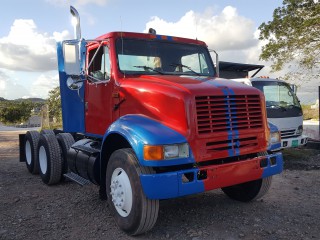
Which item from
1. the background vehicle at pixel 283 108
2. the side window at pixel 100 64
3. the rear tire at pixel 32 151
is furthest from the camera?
the background vehicle at pixel 283 108

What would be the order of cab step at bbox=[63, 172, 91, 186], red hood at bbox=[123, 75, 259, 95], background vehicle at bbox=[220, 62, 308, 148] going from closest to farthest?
1. red hood at bbox=[123, 75, 259, 95]
2. cab step at bbox=[63, 172, 91, 186]
3. background vehicle at bbox=[220, 62, 308, 148]

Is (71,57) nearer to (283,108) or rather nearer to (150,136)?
(150,136)

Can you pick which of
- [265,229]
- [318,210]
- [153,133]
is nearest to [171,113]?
[153,133]

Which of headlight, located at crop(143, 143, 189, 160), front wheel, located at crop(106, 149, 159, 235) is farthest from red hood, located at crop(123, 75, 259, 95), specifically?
front wheel, located at crop(106, 149, 159, 235)

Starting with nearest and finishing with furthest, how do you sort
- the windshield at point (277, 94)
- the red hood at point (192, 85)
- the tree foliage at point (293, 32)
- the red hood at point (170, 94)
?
1. the red hood at point (170, 94)
2. the red hood at point (192, 85)
3. the windshield at point (277, 94)
4. the tree foliage at point (293, 32)

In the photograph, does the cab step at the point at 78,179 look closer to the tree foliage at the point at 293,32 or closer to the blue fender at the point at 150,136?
the blue fender at the point at 150,136

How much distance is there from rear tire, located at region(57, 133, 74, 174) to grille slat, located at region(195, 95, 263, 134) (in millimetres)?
3172

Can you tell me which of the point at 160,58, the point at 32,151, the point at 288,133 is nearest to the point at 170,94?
the point at 160,58

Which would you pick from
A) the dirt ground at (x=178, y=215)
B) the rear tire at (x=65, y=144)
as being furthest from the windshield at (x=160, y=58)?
the rear tire at (x=65, y=144)

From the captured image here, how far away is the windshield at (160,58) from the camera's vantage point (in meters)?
4.87

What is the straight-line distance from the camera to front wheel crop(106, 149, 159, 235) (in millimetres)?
3773

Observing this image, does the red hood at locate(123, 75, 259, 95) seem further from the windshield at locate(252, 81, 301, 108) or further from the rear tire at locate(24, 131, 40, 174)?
the windshield at locate(252, 81, 301, 108)

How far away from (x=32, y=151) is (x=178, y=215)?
4.01 metres

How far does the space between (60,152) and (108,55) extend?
2.35 m
